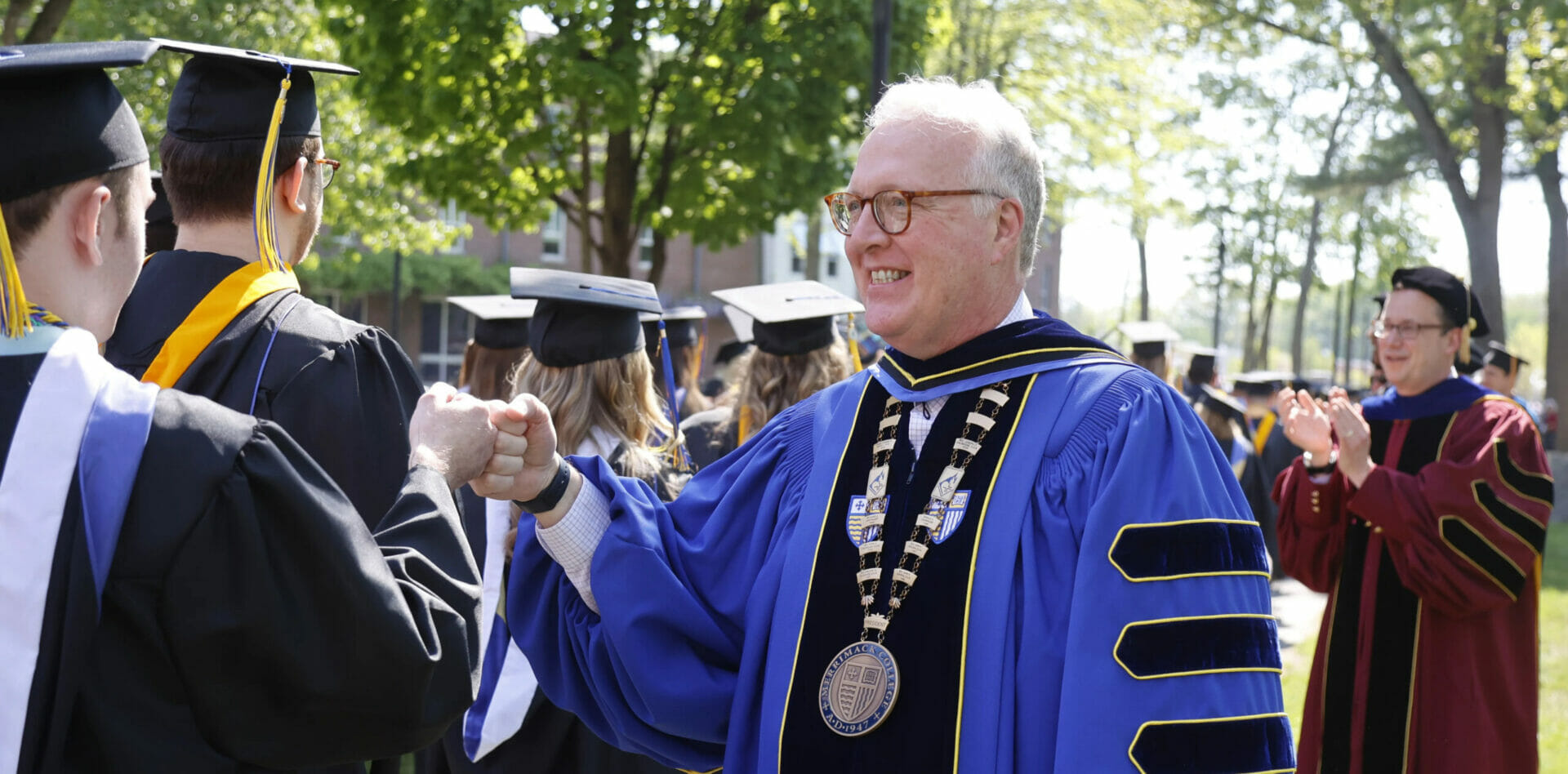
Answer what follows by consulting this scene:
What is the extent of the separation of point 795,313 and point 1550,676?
6.79 meters

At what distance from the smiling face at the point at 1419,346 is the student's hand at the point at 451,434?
3893mm

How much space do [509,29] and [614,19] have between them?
71cm

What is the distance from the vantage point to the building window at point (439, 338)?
33812mm

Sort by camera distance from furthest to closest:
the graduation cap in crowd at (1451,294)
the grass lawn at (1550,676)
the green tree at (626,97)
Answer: the green tree at (626,97), the grass lawn at (1550,676), the graduation cap in crowd at (1451,294)

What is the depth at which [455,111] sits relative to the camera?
8.84m

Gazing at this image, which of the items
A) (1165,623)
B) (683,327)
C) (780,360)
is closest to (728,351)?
(683,327)

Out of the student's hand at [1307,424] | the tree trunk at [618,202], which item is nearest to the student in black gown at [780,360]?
the student's hand at [1307,424]

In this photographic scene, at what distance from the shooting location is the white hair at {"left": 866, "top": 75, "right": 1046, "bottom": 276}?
2346 mm

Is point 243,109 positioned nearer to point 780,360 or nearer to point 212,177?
point 212,177

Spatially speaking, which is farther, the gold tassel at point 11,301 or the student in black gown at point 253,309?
the student in black gown at point 253,309

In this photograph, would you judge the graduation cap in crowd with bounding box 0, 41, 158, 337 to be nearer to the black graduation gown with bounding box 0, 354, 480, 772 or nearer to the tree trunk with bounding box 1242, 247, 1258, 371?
the black graduation gown with bounding box 0, 354, 480, 772

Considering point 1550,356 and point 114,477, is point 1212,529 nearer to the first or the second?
point 114,477

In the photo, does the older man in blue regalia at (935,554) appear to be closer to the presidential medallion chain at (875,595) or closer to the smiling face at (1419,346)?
the presidential medallion chain at (875,595)

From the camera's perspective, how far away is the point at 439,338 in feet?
112
